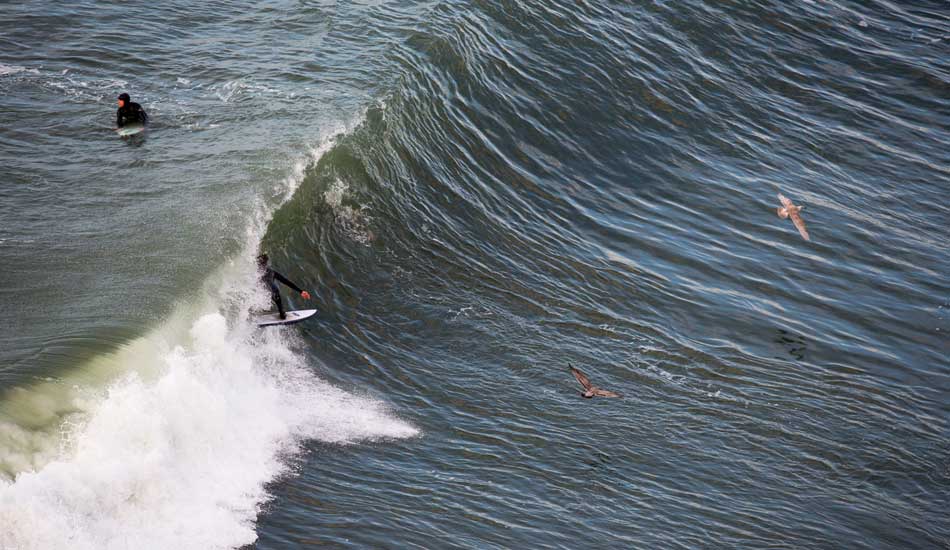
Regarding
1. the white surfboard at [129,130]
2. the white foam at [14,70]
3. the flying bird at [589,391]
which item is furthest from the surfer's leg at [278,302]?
the white foam at [14,70]

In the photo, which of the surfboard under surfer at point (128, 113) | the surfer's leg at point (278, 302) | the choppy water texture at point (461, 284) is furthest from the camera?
the surfboard under surfer at point (128, 113)

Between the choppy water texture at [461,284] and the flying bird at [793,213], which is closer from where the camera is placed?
the choppy water texture at [461,284]

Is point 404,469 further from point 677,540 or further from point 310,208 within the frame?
point 310,208

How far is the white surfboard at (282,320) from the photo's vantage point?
15.0 metres

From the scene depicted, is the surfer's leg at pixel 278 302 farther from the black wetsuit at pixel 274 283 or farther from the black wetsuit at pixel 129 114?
the black wetsuit at pixel 129 114

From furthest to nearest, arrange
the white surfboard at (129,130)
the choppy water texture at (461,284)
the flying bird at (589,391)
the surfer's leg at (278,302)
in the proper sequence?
1. the white surfboard at (129,130)
2. the surfer's leg at (278,302)
3. the flying bird at (589,391)
4. the choppy water texture at (461,284)

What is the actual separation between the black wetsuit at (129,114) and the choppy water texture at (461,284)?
Result: 42 centimetres

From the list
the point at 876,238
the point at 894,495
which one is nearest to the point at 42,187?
the point at 894,495

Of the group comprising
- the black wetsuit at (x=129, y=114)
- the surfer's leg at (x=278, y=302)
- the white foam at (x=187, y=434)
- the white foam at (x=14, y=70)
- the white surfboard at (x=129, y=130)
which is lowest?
the white foam at (x=187, y=434)

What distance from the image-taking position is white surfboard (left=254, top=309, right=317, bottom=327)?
15.0 m

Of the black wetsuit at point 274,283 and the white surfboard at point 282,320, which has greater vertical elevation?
the black wetsuit at point 274,283

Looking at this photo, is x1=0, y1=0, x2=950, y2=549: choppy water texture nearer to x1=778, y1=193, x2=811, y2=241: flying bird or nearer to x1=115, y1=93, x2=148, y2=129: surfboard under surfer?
x1=115, y1=93, x2=148, y2=129: surfboard under surfer

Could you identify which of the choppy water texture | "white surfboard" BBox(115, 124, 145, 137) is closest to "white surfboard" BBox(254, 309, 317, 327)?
the choppy water texture

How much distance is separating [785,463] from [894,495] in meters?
1.54
